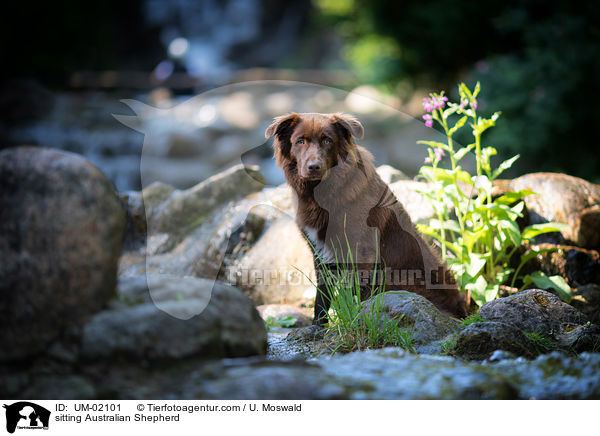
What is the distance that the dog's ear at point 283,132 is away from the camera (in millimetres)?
3357

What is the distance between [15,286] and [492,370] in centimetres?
206

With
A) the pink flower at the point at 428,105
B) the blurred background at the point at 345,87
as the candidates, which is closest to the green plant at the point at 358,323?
the pink flower at the point at 428,105

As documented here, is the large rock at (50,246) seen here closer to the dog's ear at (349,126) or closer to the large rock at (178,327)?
the large rock at (178,327)

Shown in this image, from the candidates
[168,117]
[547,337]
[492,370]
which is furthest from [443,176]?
[168,117]

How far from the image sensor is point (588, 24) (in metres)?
7.19

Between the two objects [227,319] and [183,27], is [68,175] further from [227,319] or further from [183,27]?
[183,27]

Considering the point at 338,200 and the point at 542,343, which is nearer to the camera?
the point at 542,343

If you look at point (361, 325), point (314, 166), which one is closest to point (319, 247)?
point (314, 166)

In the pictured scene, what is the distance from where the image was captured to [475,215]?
373 centimetres

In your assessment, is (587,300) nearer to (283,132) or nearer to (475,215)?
(475,215)

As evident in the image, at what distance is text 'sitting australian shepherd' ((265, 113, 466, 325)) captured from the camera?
3.32m

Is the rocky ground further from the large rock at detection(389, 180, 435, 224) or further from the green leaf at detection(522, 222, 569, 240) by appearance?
the large rock at detection(389, 180, 435, 224)
